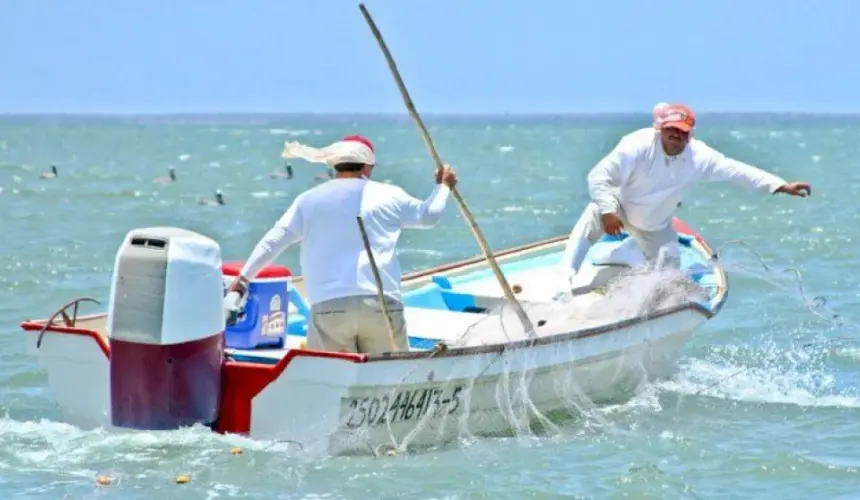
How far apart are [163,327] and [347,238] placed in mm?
1164

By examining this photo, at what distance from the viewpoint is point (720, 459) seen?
34.0 feet

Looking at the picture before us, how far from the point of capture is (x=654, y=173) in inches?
456

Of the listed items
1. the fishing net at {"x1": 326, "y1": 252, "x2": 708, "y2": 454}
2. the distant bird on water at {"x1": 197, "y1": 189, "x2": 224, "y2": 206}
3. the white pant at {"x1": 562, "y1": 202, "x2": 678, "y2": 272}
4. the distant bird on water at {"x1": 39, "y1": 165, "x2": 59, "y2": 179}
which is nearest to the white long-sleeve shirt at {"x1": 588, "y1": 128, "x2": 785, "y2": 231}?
the white pant at {"x1": 562, "y1": 202, "x2": 678, "y2": 272}

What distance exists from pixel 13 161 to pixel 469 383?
2630 inches

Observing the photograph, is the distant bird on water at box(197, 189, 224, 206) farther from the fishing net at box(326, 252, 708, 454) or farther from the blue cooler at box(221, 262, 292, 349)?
the blue cooler at box(221, 262, 292, 349)

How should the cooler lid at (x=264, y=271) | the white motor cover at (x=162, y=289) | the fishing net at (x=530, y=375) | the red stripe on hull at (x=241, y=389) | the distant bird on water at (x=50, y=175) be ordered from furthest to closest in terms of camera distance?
1. the distant bird on water at (x=50, y=175)
2. the cooler lid at (x=264, y=271)
3. the fishing net at (x=530, y=375)
4. the red stripe on hull at (x=241, y=389)
5. the white motor cover at (x=162, y=289)

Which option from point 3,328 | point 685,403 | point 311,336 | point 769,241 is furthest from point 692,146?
point 769,241

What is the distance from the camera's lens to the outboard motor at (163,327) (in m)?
8.61

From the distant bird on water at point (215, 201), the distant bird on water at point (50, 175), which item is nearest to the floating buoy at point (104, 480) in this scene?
the distant bird on water at point (215, 201)

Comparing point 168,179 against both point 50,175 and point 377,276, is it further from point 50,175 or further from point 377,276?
point 377,276

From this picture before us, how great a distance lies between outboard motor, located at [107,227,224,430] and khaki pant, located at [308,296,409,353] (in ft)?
2.09

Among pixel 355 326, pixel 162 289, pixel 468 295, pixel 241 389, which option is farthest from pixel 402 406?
pixel 468 295

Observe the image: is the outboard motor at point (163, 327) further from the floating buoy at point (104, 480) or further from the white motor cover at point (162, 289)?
the floating buoy at point (104, 480)

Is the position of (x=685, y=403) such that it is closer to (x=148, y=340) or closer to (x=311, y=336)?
(x=311, y=336)
